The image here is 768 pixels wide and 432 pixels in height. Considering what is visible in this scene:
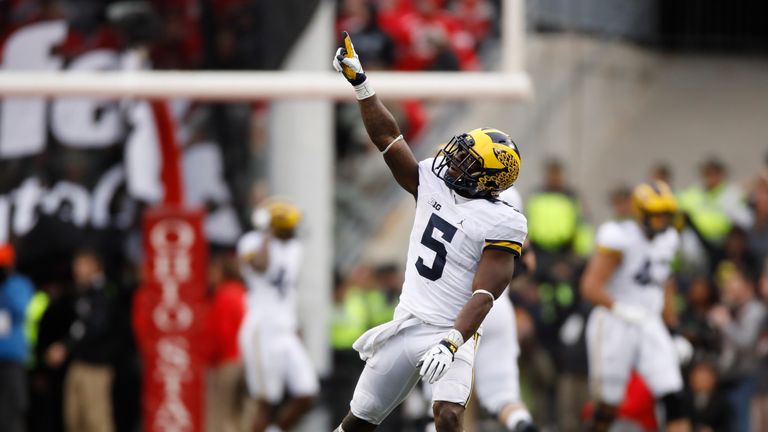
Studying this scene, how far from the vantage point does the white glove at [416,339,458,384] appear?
22.1 feet

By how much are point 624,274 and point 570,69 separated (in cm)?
727

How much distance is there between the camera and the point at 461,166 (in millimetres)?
7148

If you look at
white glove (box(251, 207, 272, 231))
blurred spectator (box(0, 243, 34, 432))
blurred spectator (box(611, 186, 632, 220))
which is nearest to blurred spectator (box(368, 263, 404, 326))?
white glove (box(251, 207, 272, 231))

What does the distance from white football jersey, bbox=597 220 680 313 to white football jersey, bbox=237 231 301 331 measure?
2.75 meters

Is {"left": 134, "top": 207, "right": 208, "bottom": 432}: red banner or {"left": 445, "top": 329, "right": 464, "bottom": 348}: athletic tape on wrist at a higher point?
{"left": 445, "top": 329, "right": 464, "bottom": 348}: athletic tape on wrist

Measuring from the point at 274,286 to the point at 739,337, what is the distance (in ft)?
12.6

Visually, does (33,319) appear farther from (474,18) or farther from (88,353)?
(474,18)

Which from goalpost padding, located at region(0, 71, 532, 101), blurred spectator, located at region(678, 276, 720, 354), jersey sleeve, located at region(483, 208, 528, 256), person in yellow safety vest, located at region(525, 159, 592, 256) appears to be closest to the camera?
jersey sleeve, located at region(483, 208, 528, 256)

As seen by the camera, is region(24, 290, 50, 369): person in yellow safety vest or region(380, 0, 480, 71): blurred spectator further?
region(380, 0, 480, 71): blurred spectator

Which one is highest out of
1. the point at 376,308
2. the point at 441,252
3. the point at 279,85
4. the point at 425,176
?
the point at 425,176

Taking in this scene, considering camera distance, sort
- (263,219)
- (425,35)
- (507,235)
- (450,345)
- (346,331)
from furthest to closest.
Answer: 1. (346,331)
2. (425,35)
3. (263,219)
4. (507,235)
5. (450,345)

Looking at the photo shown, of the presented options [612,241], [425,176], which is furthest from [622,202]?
[425,176]

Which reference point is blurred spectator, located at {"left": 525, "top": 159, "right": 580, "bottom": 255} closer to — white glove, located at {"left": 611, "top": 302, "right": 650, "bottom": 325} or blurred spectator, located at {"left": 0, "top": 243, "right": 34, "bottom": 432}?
white glove, located at {"left": 611, "top": 302, "right": 650, "bottom": 325}

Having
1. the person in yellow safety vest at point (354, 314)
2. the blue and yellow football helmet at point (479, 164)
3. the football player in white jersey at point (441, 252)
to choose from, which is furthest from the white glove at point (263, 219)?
the blue and yellow football helmet at point (479, 164)
